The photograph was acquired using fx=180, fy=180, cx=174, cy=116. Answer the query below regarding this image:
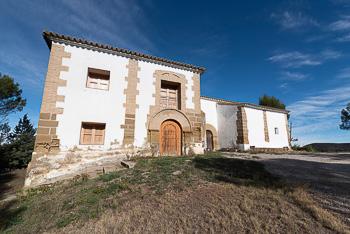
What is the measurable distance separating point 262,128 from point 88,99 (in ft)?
44.8

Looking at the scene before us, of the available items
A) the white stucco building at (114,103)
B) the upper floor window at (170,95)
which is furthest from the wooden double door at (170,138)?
the upper floor window at (170,95)

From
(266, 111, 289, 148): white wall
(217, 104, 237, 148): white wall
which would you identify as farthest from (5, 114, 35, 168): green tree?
(266, 111, 289, 148): white wall

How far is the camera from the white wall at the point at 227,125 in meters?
14.3

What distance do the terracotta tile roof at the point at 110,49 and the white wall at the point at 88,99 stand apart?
22cm

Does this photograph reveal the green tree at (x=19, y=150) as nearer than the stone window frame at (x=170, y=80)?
No

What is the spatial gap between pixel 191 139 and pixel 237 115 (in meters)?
6.57

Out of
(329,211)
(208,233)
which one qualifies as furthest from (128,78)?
(329,211)

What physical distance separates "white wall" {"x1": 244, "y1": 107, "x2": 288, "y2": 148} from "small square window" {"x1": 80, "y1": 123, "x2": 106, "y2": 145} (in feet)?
36.5

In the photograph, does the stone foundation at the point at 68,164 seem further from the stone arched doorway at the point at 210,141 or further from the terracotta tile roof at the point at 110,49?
the stone arched doorway at the point at 210,141

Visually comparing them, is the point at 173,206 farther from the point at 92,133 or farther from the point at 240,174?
the point at 92,133

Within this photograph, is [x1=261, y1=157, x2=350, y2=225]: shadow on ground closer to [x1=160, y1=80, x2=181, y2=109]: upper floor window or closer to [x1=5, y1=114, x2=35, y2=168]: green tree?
[x1=160, y1=80, x2=181, y2=109]: upper floor window

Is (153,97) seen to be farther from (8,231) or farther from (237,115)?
(237,115)

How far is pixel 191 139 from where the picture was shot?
9.34 m

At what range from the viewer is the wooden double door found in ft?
29.2
